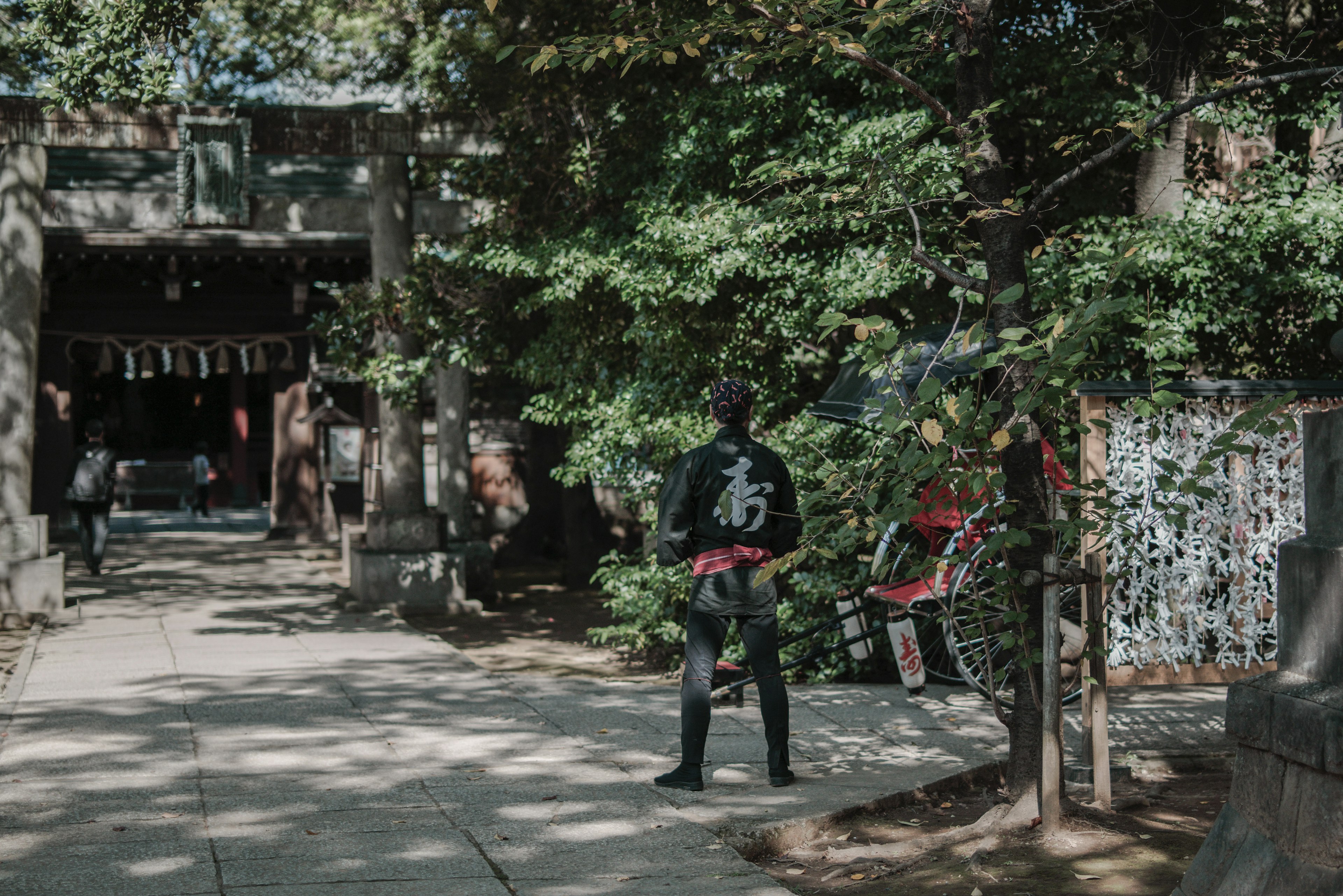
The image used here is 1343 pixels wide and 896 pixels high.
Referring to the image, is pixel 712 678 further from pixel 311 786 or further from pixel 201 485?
pixel 201 485

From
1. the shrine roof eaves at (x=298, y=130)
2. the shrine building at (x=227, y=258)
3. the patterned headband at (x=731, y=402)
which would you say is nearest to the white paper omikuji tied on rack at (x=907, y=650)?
the patterned headband at (x=731, y=402)

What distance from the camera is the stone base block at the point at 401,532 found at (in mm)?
12352

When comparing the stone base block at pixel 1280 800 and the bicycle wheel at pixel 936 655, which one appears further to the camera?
the bicycle wheel at pixel 936 655

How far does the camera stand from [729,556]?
5305 mm

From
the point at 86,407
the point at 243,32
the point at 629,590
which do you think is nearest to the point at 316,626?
the point at 629,590

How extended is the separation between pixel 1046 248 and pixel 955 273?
1.17ft

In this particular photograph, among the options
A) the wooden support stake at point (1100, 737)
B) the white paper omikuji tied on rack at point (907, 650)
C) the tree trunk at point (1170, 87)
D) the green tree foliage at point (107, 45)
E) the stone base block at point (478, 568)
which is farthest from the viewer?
the stone base block at point (478, 568)

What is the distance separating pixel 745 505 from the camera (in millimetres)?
5289

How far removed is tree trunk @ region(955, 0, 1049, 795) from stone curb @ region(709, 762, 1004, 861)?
0.54m

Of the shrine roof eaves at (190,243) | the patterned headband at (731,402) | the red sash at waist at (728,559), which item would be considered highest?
the shrine roof eaves at (190,243)

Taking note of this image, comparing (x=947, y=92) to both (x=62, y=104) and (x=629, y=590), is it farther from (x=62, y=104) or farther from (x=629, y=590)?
(x=62, y=104)

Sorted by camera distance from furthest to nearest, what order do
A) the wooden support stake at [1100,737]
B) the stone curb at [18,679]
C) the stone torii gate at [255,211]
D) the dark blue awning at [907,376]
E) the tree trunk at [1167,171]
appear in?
1. the stone torii gate at [255,211]
2. the tree trunk at [1167,171]
3. the stone curb at [18,679]
4. the dark blue awning at [907,376]
5. the wooden support stake at [1100,737]

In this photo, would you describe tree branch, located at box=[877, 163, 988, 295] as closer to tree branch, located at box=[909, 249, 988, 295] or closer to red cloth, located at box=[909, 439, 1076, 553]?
tree branch, located at box=[909, 249, 988, 295]

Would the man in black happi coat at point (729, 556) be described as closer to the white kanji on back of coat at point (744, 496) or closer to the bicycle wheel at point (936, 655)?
the white kanji on back of coat at point (744, 496)
